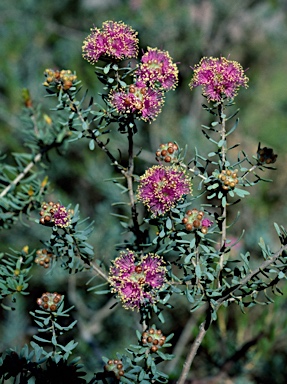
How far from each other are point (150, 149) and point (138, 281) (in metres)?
1.18

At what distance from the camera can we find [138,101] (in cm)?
43

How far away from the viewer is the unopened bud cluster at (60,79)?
0.46 metres

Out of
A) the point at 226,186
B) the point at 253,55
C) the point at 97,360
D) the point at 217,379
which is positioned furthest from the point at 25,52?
the point at 253,55

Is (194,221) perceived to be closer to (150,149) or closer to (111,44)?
(111,44)

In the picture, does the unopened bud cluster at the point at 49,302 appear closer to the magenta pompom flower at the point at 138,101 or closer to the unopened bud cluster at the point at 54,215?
the unopened bud cluster at the point at 54,215

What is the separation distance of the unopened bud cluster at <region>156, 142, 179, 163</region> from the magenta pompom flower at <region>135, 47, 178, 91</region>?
0.19ft

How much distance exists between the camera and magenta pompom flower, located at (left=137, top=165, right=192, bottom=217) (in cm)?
43

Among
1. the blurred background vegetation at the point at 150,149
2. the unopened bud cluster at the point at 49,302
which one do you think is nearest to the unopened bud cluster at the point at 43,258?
the unopened bud cluster at the point at 49,302

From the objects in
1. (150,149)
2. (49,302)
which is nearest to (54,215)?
(49,302)

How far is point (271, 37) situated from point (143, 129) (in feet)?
4.29

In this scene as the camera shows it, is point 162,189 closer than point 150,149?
Yes

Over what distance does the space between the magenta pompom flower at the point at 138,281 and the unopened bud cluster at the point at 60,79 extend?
0.60 feet

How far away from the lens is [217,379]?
2.75 ft

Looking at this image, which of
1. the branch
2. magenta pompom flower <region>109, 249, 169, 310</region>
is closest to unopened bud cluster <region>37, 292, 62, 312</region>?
magenta pompom flower <region>109, 249, 169, 310</region>
